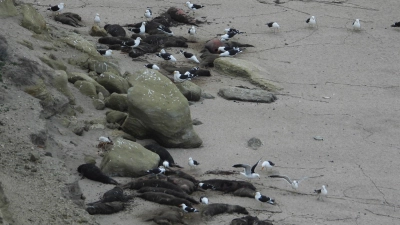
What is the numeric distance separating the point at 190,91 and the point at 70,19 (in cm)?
573

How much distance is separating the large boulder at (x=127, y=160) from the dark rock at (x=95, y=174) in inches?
14.6

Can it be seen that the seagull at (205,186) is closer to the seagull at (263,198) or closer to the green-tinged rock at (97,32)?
the seagull at (263,198)

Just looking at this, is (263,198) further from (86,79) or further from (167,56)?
(167,56)

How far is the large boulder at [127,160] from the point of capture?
1450 cm

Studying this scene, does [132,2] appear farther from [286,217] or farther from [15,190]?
[15,190]

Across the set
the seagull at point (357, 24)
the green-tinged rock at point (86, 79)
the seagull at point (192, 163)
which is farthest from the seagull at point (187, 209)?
the seagull at point (357, 24)

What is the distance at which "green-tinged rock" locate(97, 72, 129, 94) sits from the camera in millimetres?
18375

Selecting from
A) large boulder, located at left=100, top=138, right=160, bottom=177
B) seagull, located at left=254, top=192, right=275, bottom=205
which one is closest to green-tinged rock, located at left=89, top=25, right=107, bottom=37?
large boulder, located at left=100, top=138, right=160, bottom=177

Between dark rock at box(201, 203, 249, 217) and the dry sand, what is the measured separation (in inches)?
5.5

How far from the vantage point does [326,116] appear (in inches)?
746

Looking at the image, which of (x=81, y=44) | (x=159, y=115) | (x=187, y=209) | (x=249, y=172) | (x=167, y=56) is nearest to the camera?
(x=187, y=209)

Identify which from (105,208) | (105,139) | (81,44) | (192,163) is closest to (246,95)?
(192,163)

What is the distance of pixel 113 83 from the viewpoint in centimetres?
1836

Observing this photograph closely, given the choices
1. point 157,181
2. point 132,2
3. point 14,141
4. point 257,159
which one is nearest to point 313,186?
point 257,159
